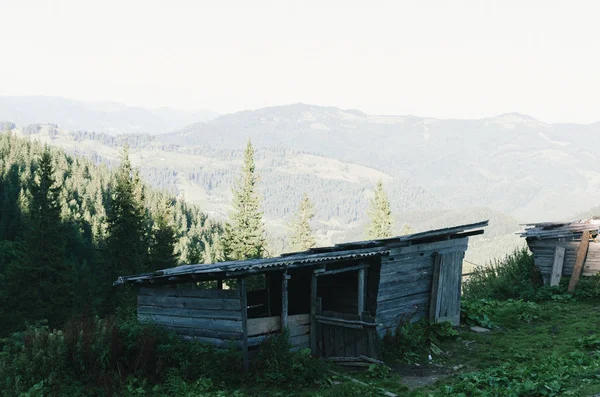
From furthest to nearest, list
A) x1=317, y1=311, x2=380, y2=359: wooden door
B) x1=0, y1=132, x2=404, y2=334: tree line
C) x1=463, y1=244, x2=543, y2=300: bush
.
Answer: x1=0, y1=132, x2=404, y2=334: tree line
x1=463, y1=244, x2=543, y2=300: bush
x1=317, y1=311, x2=380, y2=359: wooden door

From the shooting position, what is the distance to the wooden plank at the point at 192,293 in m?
14.1

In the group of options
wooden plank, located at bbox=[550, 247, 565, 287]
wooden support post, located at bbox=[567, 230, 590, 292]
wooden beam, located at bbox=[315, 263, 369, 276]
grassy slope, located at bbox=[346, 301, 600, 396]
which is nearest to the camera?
grassy slope, located at bbox=[346, 301, 600, 396]

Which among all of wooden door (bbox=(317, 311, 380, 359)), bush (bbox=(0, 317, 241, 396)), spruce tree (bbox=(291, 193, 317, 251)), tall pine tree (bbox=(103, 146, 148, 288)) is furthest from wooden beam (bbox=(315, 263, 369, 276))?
spruce tree (bbox=(291, 193, 317, 251))

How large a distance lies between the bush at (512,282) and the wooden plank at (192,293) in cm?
1586

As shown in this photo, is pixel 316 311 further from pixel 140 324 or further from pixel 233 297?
pixel 140 324

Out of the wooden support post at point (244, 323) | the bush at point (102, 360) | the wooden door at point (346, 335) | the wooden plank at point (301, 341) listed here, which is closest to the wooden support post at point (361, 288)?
the wooden door at point (346, 335)

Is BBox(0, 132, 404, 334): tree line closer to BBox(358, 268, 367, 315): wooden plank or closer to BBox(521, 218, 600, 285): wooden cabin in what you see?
BBox(358, 268, 367, 315): wooden plank

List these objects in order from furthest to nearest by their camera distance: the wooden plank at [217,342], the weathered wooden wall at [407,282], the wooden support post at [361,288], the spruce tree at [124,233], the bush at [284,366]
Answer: the spruce tree at [124,233] → the weathered wooden wall at [407,282] → the wooden support post at [361,288] → the wooden plank at [217,342] → the bush at [284,366]

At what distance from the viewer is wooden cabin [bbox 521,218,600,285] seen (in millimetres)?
24484

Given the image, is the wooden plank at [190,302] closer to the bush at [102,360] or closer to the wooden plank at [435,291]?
the bush at [102,360]

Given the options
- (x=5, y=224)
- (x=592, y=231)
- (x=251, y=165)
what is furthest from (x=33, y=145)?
(x=592, y=231)

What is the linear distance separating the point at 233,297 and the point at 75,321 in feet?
A: 12.6

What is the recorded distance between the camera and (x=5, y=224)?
251 ft

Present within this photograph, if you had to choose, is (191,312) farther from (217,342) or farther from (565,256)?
(565,256)
